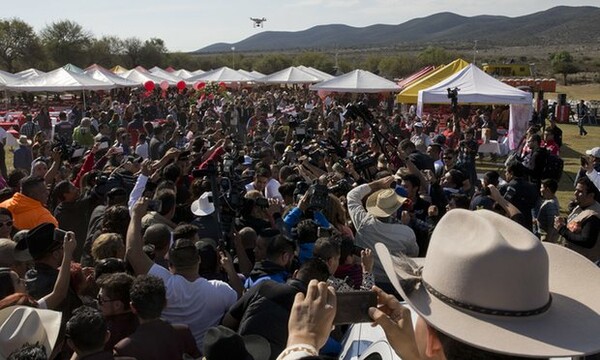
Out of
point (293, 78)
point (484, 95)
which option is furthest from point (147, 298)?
point (293, 78)

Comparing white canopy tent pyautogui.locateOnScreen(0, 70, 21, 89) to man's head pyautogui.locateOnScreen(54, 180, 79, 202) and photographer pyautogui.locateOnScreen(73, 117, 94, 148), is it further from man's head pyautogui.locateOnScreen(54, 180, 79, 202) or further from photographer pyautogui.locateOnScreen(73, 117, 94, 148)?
man's head pyautogui.locateOnScreen(54, 180, 79, 202)

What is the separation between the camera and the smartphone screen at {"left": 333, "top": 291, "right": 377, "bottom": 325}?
6.36 ft

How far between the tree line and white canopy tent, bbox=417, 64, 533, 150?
34.7 metres

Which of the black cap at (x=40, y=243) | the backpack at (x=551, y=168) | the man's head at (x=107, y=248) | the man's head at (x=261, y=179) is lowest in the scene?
the backpack at (x=551, y=168)

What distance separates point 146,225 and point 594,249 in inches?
165

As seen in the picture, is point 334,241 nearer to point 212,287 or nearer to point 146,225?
point 212,287

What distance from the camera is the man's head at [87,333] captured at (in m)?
2.89

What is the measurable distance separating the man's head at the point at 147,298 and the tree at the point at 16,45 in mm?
58794

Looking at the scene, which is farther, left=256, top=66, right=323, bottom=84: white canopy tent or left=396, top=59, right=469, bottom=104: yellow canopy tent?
left=256, top=66, right=323, bottom=84: white canopy tent

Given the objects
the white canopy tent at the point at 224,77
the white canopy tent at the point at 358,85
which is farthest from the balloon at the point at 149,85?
the white canopy tent at the point at 358,85

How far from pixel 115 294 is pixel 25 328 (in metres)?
0.67

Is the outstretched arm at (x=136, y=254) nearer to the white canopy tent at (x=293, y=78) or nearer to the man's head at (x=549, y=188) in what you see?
the man's head at (x=549, y=188)

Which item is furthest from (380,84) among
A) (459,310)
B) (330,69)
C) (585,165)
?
(330,69)

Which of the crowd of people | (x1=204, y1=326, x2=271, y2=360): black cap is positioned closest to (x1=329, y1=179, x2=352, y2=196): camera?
the crowd of people
